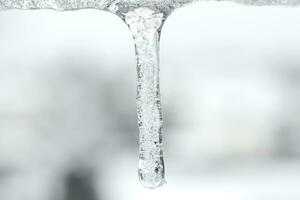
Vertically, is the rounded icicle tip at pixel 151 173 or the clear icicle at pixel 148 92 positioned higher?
the clear icicle at pixel 148 92

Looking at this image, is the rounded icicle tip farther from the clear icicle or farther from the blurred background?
the blurred background

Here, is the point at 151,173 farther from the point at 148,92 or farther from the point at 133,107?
the point at 133,107

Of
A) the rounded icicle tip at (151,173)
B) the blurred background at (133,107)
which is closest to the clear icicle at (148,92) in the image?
the rounded icicle tip at (151,173)

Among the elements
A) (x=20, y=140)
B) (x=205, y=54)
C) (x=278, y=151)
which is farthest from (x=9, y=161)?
(x=278, y=151)

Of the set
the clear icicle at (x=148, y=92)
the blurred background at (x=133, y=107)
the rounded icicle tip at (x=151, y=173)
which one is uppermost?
the clear icicle at (x=148, y=92)

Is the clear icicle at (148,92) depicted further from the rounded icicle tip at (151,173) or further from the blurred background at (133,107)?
the blurred background at (133,107)

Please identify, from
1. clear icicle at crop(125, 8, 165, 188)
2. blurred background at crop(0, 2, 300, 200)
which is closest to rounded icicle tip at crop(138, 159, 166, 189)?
clear icicle at crop(125, 8, 165, 188)
